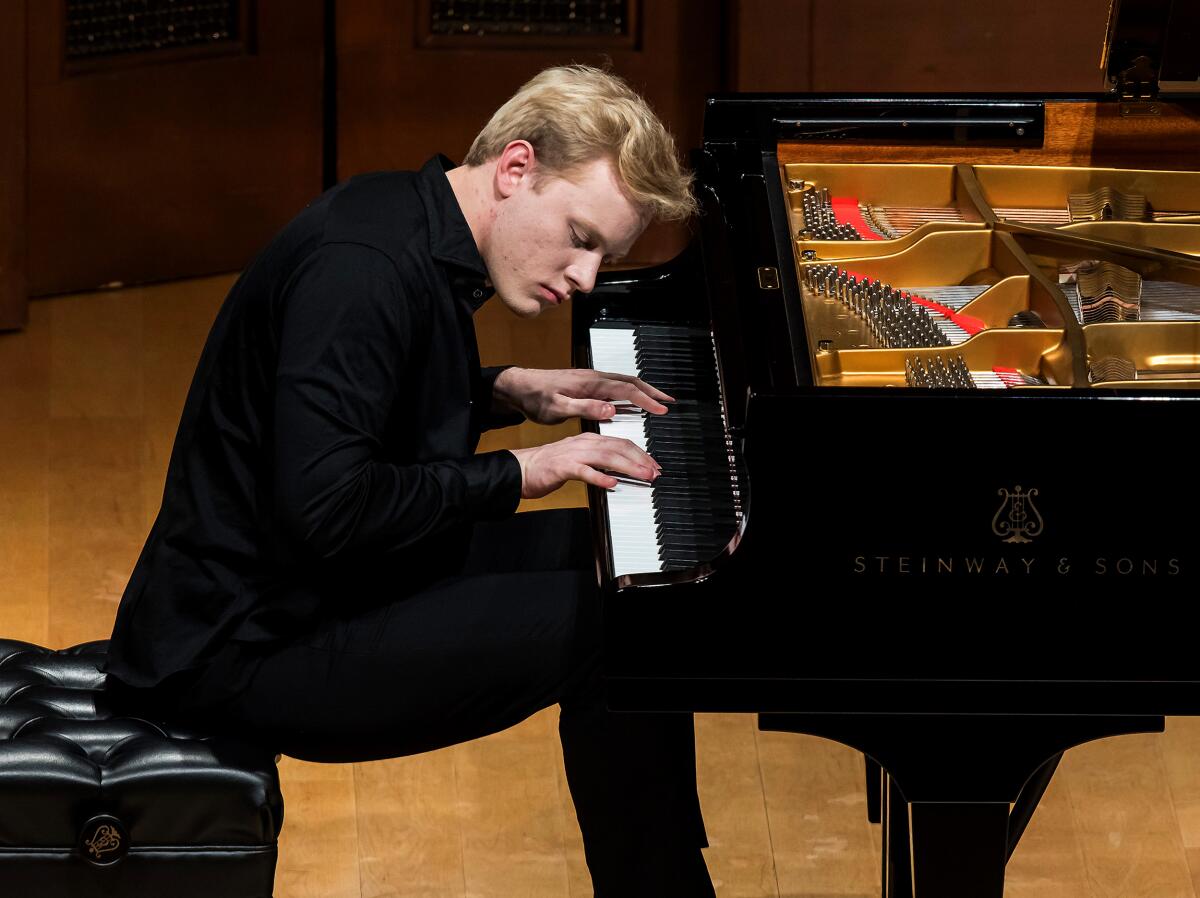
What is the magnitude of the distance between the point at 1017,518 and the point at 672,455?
471 millimetres

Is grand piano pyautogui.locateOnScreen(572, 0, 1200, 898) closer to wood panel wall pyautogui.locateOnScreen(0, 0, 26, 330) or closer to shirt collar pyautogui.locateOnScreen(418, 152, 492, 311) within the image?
shirt collar pyautogui.locateOnScreen(418, 152, 492, 311)

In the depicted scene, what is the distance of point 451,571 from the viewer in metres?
2.15

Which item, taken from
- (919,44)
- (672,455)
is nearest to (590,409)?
(672,455)


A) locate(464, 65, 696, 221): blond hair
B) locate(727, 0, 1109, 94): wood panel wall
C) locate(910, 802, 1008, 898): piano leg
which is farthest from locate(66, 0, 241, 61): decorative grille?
locate(910, 802, 1008, 898): piano leg

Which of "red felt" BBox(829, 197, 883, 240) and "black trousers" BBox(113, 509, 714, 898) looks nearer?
"black trousers" BBox(113, 509, 714, 898)

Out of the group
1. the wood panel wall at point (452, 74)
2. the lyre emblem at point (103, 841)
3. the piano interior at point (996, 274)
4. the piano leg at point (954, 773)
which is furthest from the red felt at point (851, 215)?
the wood panel wall at point (452, 74)

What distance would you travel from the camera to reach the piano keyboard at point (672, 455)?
194 centimetres

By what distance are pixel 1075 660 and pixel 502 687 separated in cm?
63

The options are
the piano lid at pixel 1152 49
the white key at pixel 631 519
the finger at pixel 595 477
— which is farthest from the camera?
the piano lid at pixel 1152 49

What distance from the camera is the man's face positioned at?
6.50 feet

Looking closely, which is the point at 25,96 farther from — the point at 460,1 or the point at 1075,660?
the point at 1075,660

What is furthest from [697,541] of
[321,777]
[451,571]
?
[321,777]

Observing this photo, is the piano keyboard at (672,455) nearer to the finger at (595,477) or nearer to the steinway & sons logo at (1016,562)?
the finger at (595,477)

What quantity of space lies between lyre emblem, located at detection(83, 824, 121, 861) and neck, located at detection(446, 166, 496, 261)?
2.44ft
